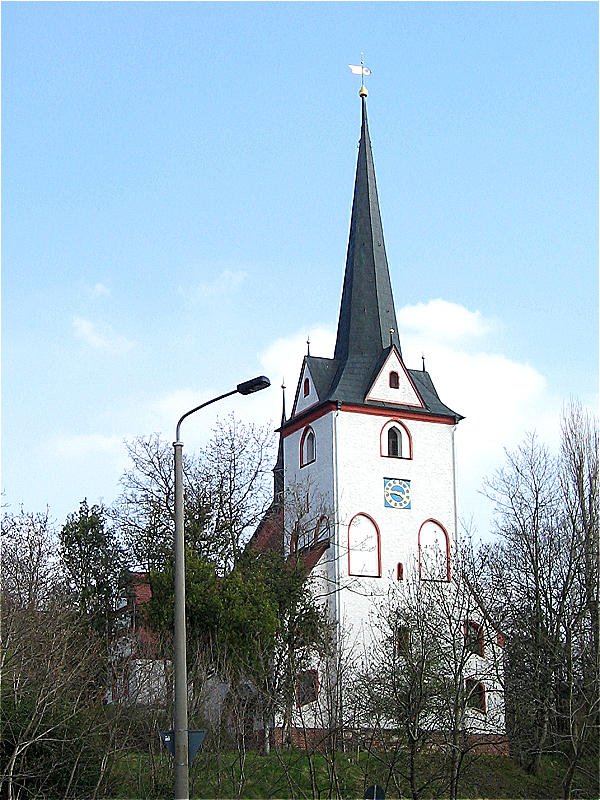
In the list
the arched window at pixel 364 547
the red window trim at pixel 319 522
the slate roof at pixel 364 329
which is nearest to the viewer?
the red window trim at pixel 319 522

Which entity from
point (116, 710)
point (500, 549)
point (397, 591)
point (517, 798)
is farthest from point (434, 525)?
point (116, 710)

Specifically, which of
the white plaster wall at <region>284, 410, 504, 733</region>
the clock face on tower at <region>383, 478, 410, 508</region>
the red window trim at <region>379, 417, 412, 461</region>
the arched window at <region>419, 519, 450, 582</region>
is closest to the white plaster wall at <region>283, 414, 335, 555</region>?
the white plaster wall at <region>284, 410, 504, 733</region>

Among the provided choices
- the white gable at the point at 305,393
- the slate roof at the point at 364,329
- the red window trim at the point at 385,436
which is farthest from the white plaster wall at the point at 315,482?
the red window trim at the point at 385,436

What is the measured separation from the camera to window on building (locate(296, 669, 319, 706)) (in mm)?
34075

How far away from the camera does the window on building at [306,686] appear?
34.1 m

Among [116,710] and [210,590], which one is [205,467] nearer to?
[210,590]

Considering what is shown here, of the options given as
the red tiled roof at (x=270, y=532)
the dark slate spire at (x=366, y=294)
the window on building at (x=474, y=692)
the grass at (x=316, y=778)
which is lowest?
the grass at (x=316, y=778)

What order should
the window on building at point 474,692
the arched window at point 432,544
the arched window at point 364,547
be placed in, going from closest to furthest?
the window on building at point 474,692 → the arched window at point 364,547 → the arched window at point 432,544

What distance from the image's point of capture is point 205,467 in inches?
1750

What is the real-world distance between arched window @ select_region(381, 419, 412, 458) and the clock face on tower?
1.05 meters

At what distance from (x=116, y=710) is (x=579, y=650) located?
724 inches

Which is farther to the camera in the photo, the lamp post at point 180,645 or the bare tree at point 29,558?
the bare tree at point 29,558

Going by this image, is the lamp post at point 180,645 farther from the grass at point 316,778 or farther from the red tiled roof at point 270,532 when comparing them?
the red tiled roof at point 270,532

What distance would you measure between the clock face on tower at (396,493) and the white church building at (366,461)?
4 centimetres
